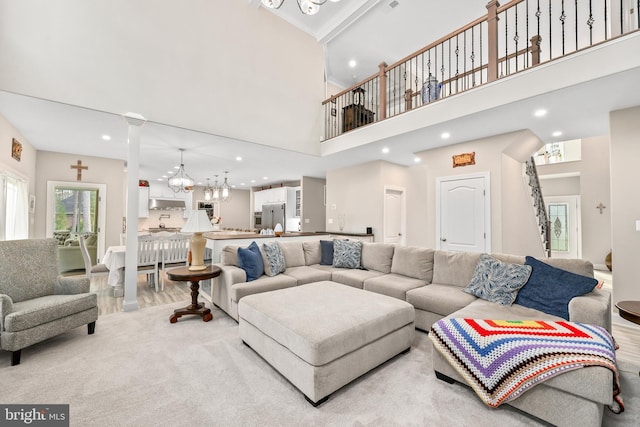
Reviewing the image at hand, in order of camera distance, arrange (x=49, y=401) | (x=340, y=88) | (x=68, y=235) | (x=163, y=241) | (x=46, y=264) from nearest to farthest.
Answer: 1. (x=49, y=401)
2. (x=46, y=264)
3. (x=163, y=241)
4. (x=68, y=235)
5. (x=340, y=88)

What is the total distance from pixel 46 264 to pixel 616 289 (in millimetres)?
6518

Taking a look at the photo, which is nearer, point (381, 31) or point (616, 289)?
point (616, 289)

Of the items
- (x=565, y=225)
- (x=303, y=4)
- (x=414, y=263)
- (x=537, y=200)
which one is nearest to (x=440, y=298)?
(x=414, y=263)

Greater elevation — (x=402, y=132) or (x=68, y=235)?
(x=402, y=132)

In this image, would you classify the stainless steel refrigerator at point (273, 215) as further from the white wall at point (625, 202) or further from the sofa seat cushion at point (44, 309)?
the white wall at point (625, 202)

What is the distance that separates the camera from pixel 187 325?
3033 mm

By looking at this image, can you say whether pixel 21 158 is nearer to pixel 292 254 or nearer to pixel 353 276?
pixel 292 254

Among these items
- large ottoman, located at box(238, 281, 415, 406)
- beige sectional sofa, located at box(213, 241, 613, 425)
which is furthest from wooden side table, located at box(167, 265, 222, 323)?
large ottoman, located at box(238, 281, 415, 406)

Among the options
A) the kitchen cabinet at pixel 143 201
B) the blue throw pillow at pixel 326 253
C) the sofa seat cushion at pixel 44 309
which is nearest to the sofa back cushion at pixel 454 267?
the blue throw pillow at pixel 326 253

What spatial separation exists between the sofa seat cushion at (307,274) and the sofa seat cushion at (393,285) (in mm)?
657

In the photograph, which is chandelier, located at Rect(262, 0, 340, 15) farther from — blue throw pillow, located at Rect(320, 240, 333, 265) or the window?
the window

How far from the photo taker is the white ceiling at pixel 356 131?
3.28 meters

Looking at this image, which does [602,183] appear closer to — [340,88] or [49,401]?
[340,88]

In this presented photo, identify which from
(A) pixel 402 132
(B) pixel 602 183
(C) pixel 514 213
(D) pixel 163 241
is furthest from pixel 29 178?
(B) pixel 602 183
